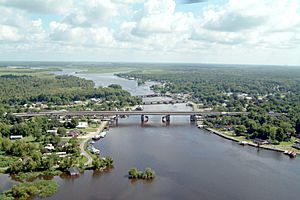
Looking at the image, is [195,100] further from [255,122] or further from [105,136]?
[105,136]

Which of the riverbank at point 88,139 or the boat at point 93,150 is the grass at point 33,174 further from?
the boat at point 93,150

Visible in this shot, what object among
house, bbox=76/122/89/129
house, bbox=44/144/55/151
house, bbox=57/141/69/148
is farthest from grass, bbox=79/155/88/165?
house, bbox=76/122/89/129

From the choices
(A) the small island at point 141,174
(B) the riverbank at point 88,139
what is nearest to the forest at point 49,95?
(B) the riverbank at point 88,139

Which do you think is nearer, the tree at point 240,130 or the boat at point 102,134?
the boat at point 102,134

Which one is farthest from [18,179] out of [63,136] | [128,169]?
[63,136]

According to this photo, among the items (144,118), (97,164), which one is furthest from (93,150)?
(144,118)

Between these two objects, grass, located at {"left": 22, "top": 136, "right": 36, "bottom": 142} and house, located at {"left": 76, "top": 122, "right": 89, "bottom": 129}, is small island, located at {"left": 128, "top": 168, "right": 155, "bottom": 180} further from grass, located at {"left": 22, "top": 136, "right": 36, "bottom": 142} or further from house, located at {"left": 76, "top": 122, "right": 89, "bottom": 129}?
house, located at {"left": 76, "top": 122, "right": 89, "bottom": 129}
